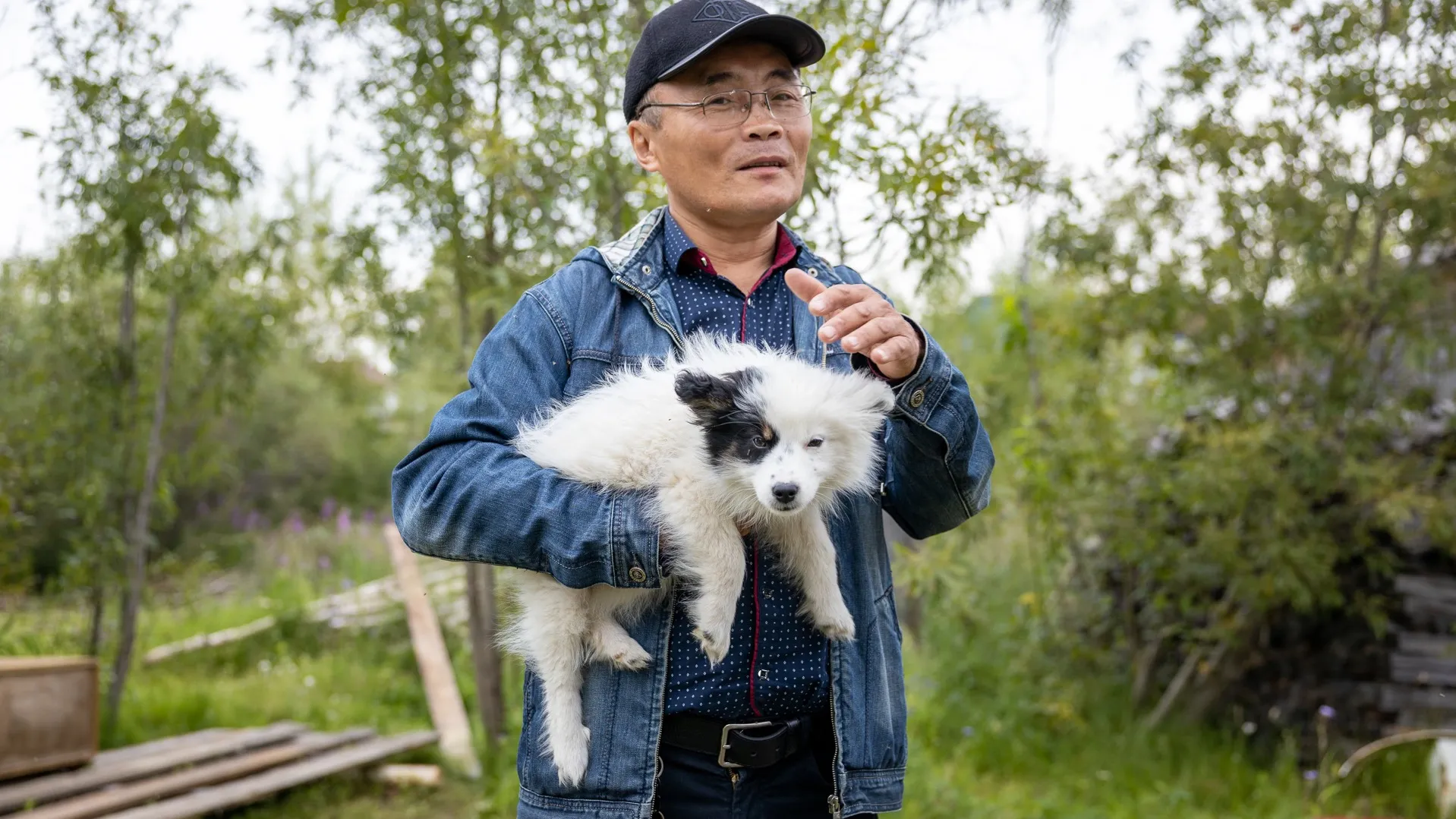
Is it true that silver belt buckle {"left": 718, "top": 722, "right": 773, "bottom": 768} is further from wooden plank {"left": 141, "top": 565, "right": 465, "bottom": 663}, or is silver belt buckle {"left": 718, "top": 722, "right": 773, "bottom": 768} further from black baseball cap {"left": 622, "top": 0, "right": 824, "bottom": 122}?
wooden plank {"left": 141, "top": 565, "right": 465, "bottom": 663}

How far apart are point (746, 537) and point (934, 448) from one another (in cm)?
43

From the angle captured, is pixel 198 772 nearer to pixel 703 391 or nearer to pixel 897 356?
pixel 703 391

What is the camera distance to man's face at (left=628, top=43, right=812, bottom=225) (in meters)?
2.28

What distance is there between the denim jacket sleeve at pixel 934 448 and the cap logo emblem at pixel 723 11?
27.6 inches

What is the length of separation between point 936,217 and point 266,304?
5.04 m

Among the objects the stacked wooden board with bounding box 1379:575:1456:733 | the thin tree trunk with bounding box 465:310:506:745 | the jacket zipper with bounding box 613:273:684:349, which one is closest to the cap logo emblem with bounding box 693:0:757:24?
the jacket zipper with bounding box 613:273:684:349

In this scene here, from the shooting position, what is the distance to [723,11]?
2225 mm

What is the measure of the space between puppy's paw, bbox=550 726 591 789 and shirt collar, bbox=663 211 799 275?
985 millimetres

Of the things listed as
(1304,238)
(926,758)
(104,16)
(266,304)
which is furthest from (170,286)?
(1304,238)

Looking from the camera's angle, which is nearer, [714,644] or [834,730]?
[714,644]

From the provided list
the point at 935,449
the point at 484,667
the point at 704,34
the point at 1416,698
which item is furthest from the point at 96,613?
the point at 1416,698

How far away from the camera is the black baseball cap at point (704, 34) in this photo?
2.20m

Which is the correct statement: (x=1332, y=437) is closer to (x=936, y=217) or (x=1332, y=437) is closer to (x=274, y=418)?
(x=936, y=217)

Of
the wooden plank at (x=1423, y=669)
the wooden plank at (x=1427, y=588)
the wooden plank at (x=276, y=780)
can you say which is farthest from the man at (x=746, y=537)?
the wooden plank at (x=1427, y=588)
